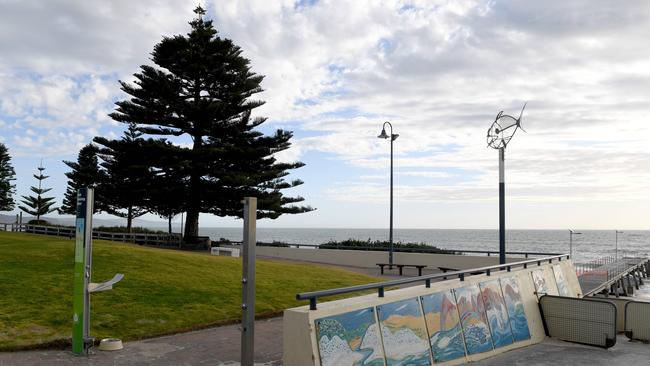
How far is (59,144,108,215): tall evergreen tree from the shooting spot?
52.6 meters

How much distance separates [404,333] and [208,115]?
30373 millimetres

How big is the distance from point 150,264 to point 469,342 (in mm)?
10831

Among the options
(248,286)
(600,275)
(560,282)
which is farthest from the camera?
(600,275)

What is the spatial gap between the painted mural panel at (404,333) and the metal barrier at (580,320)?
4.90 metres

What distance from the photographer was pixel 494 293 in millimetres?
11039

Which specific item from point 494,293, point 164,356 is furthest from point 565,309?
point 164,356

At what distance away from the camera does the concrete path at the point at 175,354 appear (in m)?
8.11

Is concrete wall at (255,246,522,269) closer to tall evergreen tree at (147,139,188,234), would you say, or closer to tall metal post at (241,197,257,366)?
tall evergreen tree at (147,139,188,234)

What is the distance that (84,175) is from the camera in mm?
54312

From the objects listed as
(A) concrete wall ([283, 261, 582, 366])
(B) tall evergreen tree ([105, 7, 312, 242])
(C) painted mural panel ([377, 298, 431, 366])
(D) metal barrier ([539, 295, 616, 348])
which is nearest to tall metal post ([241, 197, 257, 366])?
(A) concrete wall ([283, 261, 582, 366])

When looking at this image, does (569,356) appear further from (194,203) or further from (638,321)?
(194,203)

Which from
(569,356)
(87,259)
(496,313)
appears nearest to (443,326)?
(496,313)

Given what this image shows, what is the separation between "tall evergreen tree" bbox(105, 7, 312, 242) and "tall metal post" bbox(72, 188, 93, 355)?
26.8 m

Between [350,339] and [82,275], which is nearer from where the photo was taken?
[350,339]
